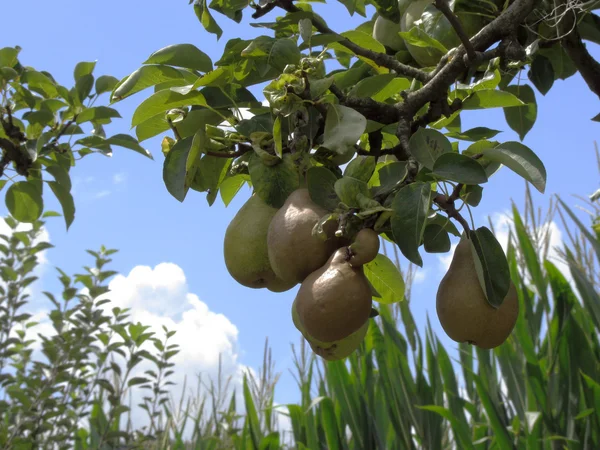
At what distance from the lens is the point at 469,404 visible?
2.04 m

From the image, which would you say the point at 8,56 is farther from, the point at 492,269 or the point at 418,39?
the point at 492,269

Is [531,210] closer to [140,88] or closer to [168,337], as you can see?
[168,337]

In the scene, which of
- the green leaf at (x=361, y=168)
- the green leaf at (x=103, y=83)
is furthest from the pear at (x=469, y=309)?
the green leaf at (x=103, y=83)

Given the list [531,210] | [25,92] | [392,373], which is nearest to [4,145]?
[25,92]

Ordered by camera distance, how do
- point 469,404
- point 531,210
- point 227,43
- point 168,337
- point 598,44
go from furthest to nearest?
point 168,337 → point 531,210 → point 469,404 → point 598,44 → point 227,43

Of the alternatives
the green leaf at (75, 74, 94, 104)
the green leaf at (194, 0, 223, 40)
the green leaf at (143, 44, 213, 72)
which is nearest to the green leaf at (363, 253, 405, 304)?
the green leaf at (143, 44, 213, 72)

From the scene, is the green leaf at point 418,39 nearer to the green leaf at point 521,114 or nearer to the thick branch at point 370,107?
the thick branch at point 370,107

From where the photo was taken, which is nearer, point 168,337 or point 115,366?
point 115,366

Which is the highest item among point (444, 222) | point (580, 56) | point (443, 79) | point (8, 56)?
point (8, 56)

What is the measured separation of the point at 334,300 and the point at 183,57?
0.31 metres

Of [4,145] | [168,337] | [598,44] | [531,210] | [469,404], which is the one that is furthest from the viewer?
[168,337]

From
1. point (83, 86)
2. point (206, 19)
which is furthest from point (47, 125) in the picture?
point (206, 19)

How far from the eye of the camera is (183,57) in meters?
0.61

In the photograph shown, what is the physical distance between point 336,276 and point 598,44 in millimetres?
603
